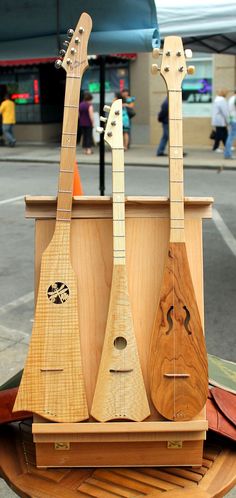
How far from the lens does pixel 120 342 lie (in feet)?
6.09

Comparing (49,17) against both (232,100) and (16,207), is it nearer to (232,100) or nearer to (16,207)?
(16,207)

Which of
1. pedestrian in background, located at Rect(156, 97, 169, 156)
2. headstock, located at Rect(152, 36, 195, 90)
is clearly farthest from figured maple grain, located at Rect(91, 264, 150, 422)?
pedestrian in background, located at Rect(156, 97, 169, 156)

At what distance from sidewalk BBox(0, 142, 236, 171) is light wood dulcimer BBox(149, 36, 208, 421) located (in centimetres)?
1273

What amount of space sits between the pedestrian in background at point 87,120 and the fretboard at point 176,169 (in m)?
15.6

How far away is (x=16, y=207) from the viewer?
9688 millimetres

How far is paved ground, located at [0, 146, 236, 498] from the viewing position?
4508 millimetres

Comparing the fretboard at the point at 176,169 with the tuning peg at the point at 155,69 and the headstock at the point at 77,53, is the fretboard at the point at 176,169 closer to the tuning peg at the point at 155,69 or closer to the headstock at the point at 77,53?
the tuning peg at the point at 155,69

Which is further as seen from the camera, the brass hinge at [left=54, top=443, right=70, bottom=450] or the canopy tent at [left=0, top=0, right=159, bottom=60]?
the canopy tent at [left=0, top=0, right=159, bottom=60]

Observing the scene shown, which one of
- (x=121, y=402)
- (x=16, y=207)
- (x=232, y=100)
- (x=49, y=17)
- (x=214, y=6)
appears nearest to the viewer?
(x=121, y=402)

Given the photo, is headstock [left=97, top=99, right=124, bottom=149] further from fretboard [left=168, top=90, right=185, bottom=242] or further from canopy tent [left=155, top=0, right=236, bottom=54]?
canopy tent [left=155, top=0, right=236, bottom=54]

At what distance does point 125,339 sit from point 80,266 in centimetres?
28

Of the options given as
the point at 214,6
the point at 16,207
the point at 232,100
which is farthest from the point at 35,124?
the point at 214,6

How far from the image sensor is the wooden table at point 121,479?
5.76ft

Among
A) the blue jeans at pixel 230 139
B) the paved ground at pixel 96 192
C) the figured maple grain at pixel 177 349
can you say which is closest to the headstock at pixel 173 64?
the figured maple grain at pixel 177 349
